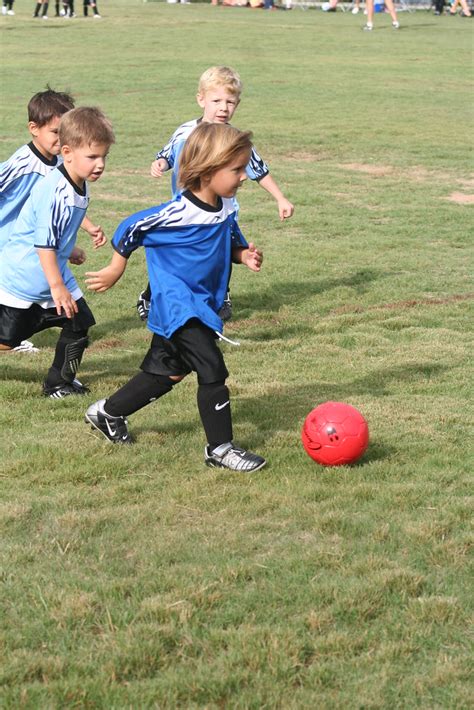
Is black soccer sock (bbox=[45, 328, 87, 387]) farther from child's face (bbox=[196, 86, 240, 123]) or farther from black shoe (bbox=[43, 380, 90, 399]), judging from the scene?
child's face (bbox=[196, 86, 240, 123])

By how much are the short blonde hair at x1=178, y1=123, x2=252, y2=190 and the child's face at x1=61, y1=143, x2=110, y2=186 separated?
0.89 metres

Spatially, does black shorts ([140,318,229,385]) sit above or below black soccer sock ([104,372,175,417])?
above

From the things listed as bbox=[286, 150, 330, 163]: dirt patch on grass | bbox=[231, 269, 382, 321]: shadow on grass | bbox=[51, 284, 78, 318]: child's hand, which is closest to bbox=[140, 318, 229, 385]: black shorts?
bbox=[51, 284, 78, 318]: child's hand

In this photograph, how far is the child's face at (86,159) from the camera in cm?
600

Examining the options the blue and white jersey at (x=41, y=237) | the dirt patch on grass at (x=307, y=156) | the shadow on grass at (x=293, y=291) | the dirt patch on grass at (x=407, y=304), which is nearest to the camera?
the blue and white jersey at (x=41, y=237)

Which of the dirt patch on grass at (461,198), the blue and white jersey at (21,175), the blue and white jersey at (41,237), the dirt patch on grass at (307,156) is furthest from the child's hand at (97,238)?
the dirt patch on grass at (307,156)

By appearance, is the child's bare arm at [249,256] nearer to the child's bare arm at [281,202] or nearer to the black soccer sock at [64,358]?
the black soccer sock at [64,358]

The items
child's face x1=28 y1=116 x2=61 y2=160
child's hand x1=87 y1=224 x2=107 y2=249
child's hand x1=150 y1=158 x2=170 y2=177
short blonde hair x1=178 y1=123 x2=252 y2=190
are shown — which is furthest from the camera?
child's hand x1=150 y1=158 x2=170 y2=177

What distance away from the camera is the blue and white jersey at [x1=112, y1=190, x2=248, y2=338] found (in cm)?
533

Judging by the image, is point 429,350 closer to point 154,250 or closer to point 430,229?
point 154,250

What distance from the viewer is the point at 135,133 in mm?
18672

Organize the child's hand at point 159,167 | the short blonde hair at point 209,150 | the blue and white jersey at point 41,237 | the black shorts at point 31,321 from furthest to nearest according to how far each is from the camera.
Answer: the child's hand at point 159,167, the black shorts at point 31,321, the blue and white jersey at point 41,237, the short blonde hair at point 209,150

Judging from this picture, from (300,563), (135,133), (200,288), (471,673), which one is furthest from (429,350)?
(135,133)

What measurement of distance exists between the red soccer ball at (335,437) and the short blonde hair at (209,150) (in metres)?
1.31
